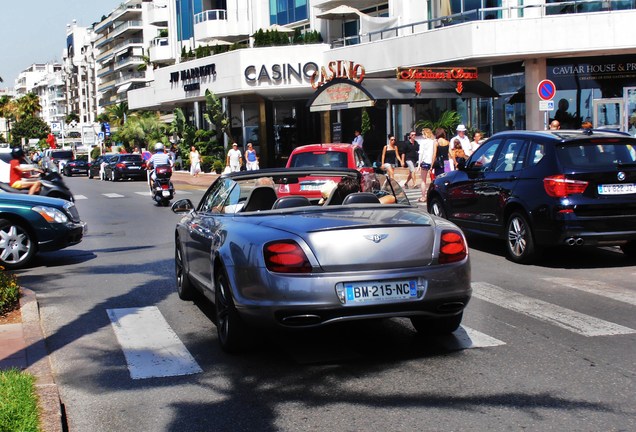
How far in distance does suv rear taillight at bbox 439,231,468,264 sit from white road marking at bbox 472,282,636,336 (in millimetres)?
1546

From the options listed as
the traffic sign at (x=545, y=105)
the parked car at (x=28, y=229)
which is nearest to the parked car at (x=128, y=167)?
the traffic sign at (x=545, y=105)

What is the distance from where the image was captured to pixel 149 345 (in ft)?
24.0

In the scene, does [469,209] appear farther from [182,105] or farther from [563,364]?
[182,105]

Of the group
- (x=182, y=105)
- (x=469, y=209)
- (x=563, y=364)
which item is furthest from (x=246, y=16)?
(x=563, y=364)

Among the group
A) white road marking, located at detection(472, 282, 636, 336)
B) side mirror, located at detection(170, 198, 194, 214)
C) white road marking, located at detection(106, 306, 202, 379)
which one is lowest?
white road marking, located at detection(472, 282, 636, 336)

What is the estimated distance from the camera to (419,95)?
33.9m

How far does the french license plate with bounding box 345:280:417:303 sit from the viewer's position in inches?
241

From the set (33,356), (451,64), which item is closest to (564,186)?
(33,356)

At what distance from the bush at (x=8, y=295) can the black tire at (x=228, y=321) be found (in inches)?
100

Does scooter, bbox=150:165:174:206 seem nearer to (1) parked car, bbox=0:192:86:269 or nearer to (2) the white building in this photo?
(2) the white building

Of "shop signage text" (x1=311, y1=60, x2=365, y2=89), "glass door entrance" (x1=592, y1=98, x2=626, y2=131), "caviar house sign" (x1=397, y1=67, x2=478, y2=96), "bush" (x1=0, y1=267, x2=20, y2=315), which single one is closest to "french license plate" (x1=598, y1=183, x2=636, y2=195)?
"bush" (x1=0, y1=267, x2=20, y2=315)

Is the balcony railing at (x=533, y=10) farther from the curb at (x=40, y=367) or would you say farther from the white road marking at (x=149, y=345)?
the curb at (x=40, y=367)

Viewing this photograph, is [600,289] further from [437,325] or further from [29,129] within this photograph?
[29,129]

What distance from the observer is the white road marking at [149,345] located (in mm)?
6461
